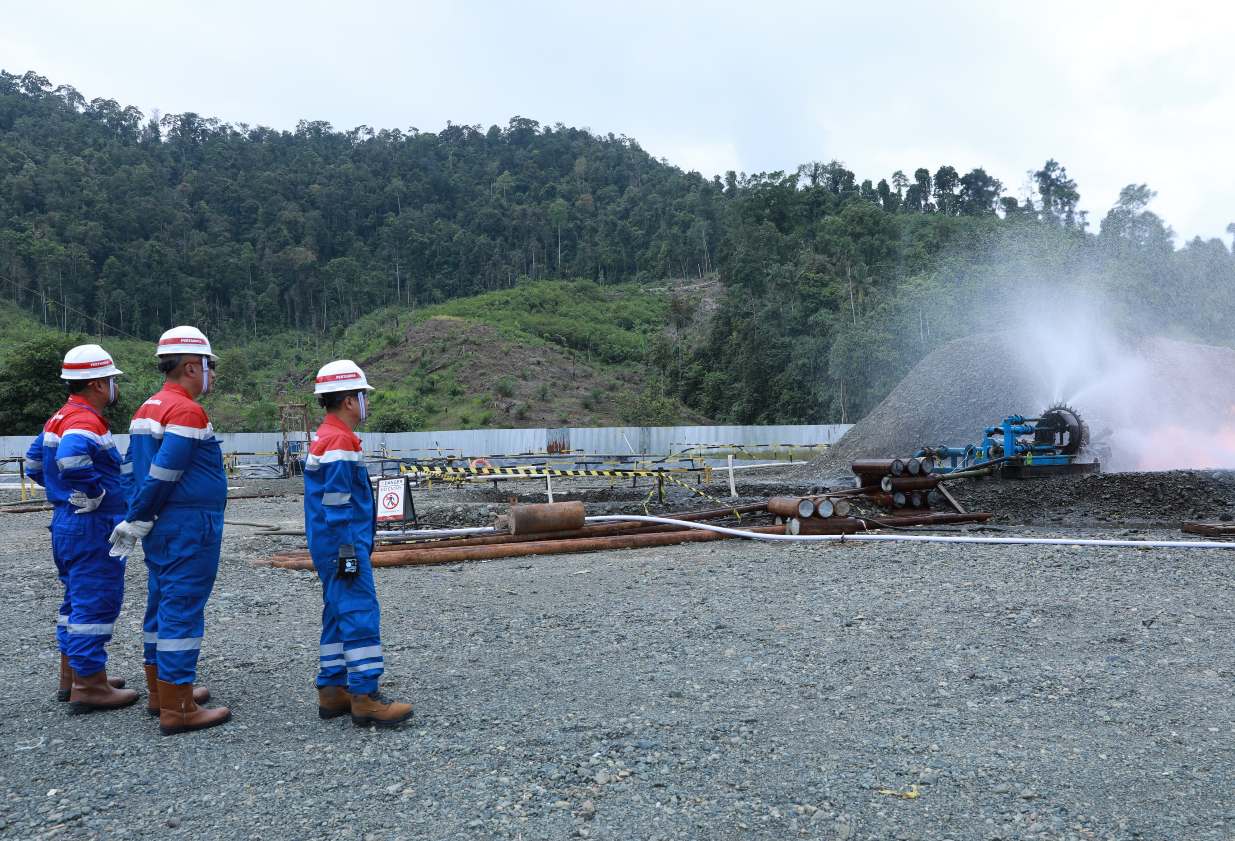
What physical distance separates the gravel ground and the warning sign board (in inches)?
150

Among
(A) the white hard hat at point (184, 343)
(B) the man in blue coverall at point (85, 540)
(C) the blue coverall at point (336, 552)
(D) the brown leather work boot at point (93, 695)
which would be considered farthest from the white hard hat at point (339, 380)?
(D) the brown leather work boot at point (93, 695)

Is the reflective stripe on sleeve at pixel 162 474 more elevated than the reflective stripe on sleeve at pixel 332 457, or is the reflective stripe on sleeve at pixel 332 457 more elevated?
the reflective stripe on sleeve at pixel 332 457

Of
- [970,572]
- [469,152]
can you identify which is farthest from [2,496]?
[469,152]

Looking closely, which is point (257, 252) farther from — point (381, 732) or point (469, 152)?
point (381, 732)

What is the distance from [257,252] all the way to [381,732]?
392 ft


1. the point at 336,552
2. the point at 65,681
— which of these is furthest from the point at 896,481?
the point at 65,681

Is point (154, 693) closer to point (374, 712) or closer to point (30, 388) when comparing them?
point (374, 712)

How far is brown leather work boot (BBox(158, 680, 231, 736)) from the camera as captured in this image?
179 inches

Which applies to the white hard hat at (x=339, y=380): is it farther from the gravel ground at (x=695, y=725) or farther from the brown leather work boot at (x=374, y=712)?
the gravel ground at (x=695, y=725)

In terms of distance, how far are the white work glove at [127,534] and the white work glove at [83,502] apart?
69 cm

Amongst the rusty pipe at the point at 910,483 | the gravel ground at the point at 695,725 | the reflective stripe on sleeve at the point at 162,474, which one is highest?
the reflective stripe on sleeve at the point at 162,474

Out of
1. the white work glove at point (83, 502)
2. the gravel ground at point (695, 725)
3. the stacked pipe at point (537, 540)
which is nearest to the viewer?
the gravel ground at point (695, 725)

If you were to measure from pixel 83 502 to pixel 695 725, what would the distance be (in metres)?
3.80

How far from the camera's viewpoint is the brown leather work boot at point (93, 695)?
4.98 m
